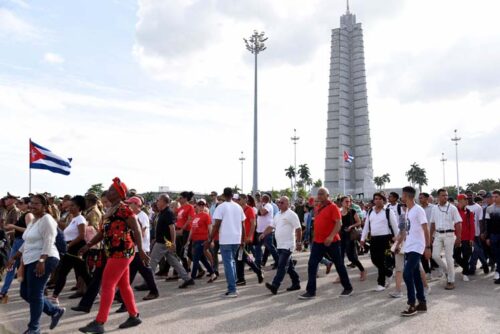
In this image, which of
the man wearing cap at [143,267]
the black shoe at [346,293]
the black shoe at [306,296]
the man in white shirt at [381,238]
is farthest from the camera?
the man in white shirt at [381,238]

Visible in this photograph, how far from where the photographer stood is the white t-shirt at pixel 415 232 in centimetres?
705

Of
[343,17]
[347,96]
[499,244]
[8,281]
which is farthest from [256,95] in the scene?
[343,17]

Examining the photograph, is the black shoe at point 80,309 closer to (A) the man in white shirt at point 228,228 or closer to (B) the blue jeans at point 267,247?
(A) the man in white shirt at point 228,228

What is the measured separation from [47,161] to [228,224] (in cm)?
1177

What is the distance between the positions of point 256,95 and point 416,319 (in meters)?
22.8

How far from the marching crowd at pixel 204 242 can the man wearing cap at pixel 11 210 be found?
21mm

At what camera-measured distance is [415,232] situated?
7117 mm

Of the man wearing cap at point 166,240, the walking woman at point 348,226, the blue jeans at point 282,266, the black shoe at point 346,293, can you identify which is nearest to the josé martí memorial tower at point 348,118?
the walking woman at point 348,226

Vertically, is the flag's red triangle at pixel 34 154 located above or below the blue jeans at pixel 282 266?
above

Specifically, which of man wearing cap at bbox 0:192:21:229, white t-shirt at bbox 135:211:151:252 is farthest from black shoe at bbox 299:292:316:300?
man wearing cap at bbox 0:192:21:229

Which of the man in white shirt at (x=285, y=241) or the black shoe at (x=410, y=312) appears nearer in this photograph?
the black shoe at (x=410, y=312)

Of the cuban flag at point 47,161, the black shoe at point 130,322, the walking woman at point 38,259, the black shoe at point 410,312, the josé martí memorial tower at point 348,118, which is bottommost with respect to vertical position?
the black shoe at point 410,312

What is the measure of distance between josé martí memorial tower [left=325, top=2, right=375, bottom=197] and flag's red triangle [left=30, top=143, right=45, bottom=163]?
7598 cm

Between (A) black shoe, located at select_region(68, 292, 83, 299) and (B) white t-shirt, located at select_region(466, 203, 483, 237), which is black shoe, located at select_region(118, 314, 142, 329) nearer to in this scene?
(A) black shoe, located at select_region(68, 292, 83, 299)
